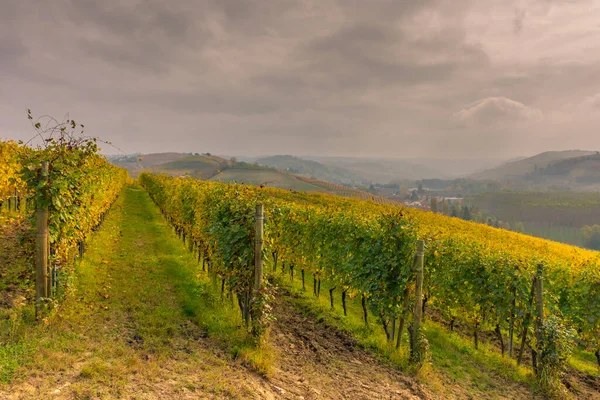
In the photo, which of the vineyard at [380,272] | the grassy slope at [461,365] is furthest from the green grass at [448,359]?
the vineyard at [380,272]

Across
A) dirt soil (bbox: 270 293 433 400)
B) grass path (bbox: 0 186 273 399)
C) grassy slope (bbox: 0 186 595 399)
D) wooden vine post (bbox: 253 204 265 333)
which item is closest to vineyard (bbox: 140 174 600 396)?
wooden vine post (bbox: 253 204 265 333)

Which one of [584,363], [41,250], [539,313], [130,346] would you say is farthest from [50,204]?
[584,363]

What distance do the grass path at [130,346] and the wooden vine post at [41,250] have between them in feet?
2.02

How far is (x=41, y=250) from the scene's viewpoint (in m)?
6.54

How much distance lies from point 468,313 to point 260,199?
7.40 m

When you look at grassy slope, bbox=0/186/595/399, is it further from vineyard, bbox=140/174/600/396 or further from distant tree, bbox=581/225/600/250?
distant tree, bbox=581/225/600/250

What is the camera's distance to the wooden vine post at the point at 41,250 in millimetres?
6438

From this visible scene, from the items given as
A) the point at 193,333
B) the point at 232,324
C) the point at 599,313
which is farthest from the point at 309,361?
the point at 599,313

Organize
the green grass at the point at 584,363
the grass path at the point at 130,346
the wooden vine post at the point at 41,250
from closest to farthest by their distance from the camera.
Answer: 1. the grass path at the point at 130,346
2. the wooden vine post at the point at 41,250
3. the green grass at the point at 584,363

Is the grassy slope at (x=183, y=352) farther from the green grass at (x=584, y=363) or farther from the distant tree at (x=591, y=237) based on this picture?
the distant tree at (x=591, y=237)

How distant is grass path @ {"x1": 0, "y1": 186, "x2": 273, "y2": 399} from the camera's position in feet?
15.6

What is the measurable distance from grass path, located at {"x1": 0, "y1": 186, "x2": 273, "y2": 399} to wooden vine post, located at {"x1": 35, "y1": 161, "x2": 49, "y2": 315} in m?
0.62

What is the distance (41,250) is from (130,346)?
113 inches

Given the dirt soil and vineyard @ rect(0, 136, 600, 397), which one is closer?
the dirt soil
